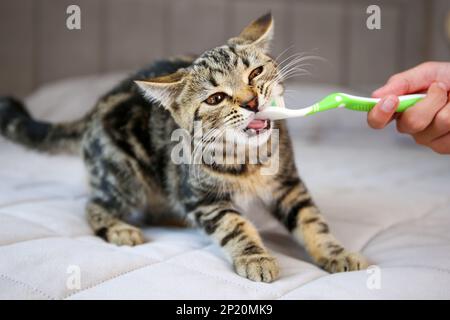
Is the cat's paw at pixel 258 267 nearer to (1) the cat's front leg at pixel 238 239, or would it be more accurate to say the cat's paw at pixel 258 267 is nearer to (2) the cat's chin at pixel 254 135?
(1) the cat's front leg at pixel 238 239

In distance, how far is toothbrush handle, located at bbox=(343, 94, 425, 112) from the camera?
3.36 ft

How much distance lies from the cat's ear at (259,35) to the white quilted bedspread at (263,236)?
249 millimetres

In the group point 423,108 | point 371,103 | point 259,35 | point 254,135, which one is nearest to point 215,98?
point 254,135

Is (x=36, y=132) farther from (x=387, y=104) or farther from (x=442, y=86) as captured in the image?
(x=442, y=86)

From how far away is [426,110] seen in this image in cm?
103

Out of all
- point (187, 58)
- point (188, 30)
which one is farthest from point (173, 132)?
point (188, 30)

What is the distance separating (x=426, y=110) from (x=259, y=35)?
0.46m

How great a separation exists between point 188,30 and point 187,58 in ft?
4.87

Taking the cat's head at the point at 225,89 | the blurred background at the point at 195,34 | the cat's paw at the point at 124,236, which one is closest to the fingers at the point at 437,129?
the cat's head at the point at 225,89

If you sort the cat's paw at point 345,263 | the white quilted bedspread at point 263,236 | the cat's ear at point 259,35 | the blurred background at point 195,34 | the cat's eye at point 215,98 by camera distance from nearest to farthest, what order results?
1. the white quilted bedspread at point 263,236
2. the cat's paw at point 345,263
3. the cat's eye at point 215,98
4. the cat's ear at point 259,35
5. the blurred background at point 195,34

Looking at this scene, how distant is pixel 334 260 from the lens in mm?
1022

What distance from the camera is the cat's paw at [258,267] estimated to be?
92 centimetres

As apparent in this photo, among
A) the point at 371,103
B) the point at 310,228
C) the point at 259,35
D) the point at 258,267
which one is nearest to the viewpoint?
the point at 258,267
